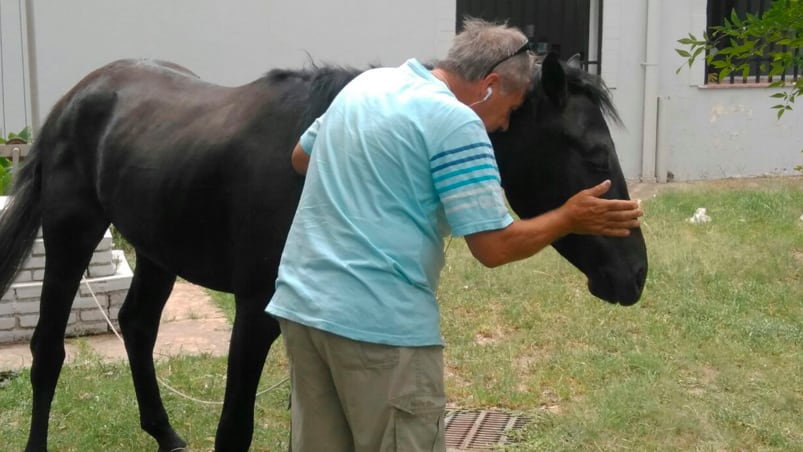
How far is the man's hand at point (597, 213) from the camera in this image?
8.65 ft

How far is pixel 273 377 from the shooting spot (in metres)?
5.46

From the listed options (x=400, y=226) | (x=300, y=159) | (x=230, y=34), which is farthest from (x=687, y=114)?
(x=400, y=226)

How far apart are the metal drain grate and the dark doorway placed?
25.3ft

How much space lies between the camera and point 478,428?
474 centimetres

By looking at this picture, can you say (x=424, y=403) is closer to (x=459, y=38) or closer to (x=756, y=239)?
(x=459, y=38)

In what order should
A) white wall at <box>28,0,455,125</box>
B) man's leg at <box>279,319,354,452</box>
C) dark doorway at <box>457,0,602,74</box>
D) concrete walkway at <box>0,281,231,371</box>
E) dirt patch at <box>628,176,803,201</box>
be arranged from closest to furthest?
man's leg at <box>279,319,354,452</box> < concrete walkway at <box>0,281,231,371</box> < white wall at <box>28,0,455,125</box> < dirt patch at <box>628,176,803,201</box> < dark doorway at <box>457,0,602,74</box>

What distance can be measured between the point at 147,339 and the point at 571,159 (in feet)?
7.87

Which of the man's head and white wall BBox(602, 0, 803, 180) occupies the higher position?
the man's head

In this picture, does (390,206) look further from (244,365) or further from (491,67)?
(244,365)

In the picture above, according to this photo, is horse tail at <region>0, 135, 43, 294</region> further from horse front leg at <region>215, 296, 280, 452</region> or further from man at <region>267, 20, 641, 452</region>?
man at <region>267, 20, 641, 452</region>

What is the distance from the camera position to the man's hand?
264 centimetres

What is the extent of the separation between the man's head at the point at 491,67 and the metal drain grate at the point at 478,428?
2181mm

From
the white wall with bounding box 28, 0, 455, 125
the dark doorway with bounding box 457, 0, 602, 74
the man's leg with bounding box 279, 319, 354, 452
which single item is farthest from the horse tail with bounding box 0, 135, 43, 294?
the dark doorway with bounding box 457, 0, 602, 74

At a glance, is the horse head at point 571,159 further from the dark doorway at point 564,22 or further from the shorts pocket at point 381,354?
the dark doorway at point 564,22
